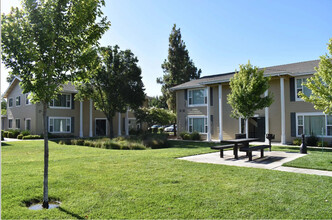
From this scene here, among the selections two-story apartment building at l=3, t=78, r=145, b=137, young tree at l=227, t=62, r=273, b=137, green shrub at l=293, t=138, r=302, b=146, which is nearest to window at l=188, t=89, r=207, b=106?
young tree at l=227, t=62, r=273, b=137

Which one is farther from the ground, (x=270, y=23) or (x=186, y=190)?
(x=270, y=23)

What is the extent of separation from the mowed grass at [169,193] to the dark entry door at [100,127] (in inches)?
940

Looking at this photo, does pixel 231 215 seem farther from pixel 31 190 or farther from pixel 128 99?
pixel 128 99

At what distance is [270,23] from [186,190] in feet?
38.0

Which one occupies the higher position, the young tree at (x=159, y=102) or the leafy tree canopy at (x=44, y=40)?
the young tree at (x=159, y=102)

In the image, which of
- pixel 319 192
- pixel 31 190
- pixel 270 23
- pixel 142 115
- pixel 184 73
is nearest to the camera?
pixel 319 192

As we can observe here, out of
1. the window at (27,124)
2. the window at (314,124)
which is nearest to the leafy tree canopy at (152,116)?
the window at (27,124)

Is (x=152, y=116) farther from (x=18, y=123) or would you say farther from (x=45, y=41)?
(x=45, y=41)

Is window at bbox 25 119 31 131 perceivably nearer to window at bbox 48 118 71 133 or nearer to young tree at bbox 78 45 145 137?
window at bbox 48 118 71 133

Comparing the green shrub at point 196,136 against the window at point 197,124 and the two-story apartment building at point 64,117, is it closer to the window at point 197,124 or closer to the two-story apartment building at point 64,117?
the window at point 197,124

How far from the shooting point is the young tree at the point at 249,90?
15.7 m

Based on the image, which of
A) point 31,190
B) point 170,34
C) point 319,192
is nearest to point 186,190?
point 319,192

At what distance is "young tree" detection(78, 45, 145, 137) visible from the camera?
25.3 meters

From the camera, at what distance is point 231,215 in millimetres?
4688
